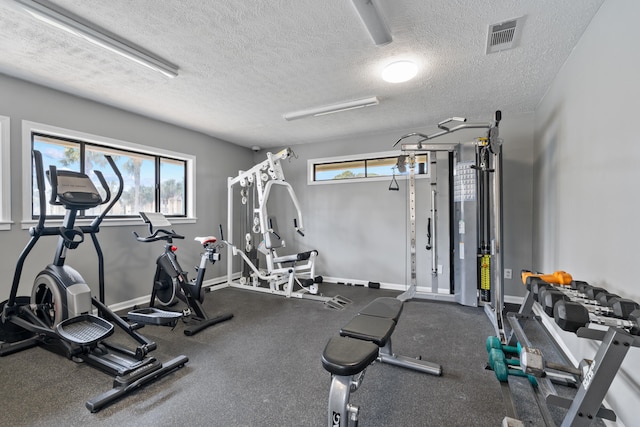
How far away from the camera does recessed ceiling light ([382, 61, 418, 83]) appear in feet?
8.05

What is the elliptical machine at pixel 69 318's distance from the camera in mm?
1997

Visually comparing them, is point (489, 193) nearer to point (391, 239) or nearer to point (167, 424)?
point (391, 239)

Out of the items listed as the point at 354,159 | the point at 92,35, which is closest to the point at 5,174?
the point at 92,35

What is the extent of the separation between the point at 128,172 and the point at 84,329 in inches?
92.2

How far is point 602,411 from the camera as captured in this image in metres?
1.29

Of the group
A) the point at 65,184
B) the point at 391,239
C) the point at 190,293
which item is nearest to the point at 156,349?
the point at 190,293

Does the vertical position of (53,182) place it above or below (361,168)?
below

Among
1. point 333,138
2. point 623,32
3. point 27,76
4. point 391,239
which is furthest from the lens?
point 333,138

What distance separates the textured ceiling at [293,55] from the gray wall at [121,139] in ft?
0.60

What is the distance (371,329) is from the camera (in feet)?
5.14

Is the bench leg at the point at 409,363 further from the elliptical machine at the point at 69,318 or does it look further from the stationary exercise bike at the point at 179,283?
the stationary exercise bike at the point at 179,283

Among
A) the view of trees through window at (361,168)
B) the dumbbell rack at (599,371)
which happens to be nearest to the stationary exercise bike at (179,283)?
the view of trees through window at (361,168)

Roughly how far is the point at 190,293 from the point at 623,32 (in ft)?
12.9

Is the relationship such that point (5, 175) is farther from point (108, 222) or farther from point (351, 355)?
point (351, 355)
